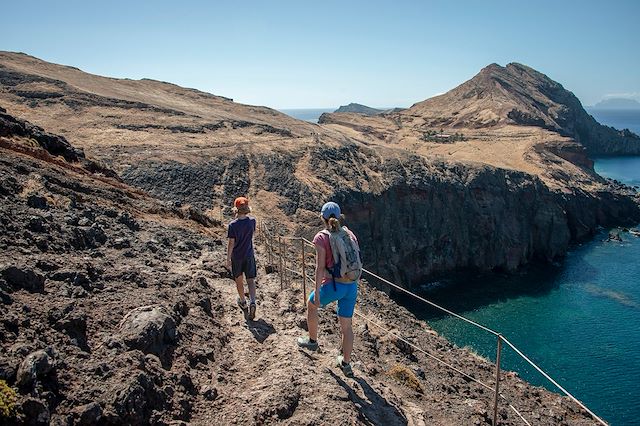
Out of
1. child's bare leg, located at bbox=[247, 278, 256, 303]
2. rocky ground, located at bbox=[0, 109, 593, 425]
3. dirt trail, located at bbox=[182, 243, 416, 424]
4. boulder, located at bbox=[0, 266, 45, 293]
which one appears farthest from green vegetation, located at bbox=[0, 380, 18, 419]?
child's bare leg, located at bbox=[247, 278, 256, 303]

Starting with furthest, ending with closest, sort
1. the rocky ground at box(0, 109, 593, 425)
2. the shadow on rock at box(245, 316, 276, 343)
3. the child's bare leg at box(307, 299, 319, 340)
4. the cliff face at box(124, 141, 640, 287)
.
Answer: the cliff face at box(124, 141, 640, 287) → the shadow on rock at box(245, 316, 276, 343) → the child's bare leg at box(307, 299, 319, 340) → the rocky ground at box(0, 109, 593, 425)

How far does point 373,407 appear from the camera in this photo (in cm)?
679

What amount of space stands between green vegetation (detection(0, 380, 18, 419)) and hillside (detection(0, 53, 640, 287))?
26.8m

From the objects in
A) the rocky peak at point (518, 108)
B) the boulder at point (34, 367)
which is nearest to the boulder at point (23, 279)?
the boulder at point (34, 367)

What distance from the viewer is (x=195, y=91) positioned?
65.8 metres

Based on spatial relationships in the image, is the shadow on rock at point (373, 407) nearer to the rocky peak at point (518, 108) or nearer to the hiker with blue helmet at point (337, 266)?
the hiker with blue helmet at point (337, 266)

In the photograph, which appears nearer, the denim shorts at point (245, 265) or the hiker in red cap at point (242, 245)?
the hiker in red cap at point (242, 245)

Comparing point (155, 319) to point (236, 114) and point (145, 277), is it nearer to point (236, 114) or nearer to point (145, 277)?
point (145, 277)

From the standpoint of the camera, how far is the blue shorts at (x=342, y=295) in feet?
22.9

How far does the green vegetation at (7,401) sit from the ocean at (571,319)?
26.2m

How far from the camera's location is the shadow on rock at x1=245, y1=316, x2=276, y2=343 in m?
8.76

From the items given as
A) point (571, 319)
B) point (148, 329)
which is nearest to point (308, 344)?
point (148, 329)

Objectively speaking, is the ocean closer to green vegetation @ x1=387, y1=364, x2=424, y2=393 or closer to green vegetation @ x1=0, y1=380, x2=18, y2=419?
green vegetation @ x1=387, y1=364, x2=424, y2=393

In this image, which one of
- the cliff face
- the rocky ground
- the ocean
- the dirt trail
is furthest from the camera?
the cliff face
